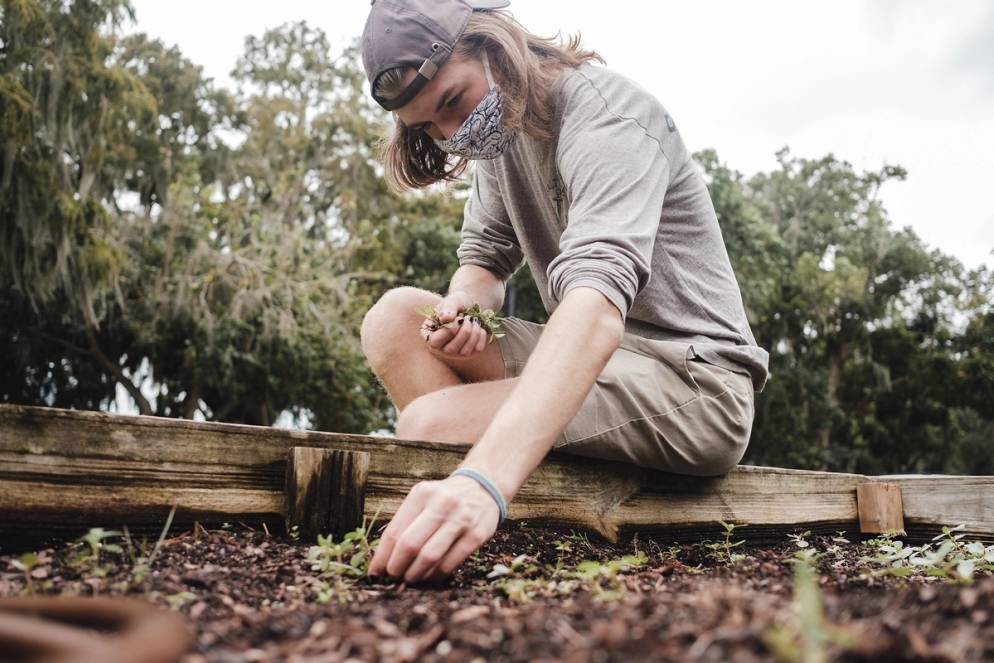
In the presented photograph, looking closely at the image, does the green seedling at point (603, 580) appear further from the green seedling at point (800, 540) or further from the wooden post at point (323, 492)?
the green seedling at point (800, 540)

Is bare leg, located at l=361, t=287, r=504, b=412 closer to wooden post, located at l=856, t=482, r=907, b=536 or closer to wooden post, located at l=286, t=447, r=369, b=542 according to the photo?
wooden post, located at l=286, t=447, r=369, b=542

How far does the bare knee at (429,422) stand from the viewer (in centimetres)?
246

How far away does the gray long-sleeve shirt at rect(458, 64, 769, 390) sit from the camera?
202cm

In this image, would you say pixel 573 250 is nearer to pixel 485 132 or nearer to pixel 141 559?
pixel 485 132

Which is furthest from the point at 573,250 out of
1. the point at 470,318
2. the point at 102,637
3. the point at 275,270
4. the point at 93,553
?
the point at 275,270

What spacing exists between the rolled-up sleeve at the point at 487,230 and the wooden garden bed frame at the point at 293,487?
38.1 inches

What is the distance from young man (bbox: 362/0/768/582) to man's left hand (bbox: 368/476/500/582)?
420 millimetres

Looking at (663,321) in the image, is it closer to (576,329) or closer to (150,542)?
(576,329)

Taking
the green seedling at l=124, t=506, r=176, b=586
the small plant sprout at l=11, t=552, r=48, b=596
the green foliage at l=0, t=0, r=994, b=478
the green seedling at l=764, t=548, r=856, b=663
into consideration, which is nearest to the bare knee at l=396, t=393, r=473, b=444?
the green seedling at l=124, t=506, r=176, b=586

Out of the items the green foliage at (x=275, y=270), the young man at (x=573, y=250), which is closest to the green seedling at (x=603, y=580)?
the young man at (x=573, y=250)

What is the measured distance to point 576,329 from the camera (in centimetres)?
179

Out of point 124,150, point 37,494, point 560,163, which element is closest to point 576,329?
point 560,163

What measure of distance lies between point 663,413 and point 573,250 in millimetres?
663

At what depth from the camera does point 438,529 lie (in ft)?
4.98
